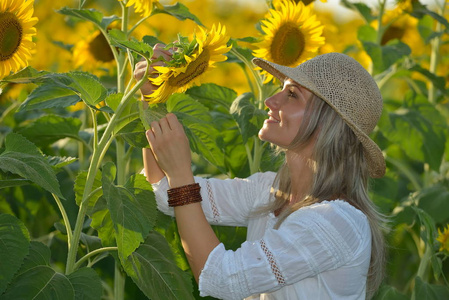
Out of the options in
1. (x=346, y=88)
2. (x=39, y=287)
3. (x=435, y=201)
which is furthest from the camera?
(x=435, y=201)

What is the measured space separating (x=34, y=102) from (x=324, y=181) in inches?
33.0

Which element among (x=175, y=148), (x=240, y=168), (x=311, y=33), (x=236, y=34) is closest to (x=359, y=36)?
(x=311, y=33)

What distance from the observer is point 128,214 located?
1912 millimetres

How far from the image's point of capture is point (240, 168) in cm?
289

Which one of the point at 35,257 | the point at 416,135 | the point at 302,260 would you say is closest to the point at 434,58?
the point at 416,135

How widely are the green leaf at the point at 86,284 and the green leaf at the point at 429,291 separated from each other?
Result: 1.31 metres

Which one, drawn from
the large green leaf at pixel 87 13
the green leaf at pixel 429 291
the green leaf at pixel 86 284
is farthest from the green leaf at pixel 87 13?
the green leaf at pixel 429 291

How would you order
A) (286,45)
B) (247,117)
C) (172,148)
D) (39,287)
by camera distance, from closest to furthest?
1. (39,287)
2. (172,148)
3. (247,117)
4. (286,45)

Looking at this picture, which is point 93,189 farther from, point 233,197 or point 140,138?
point 233,197

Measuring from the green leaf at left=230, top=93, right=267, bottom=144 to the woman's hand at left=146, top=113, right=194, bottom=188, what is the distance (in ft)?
1.57

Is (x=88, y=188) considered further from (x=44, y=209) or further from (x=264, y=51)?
(x=44, y=209)

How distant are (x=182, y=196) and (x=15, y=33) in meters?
0.61

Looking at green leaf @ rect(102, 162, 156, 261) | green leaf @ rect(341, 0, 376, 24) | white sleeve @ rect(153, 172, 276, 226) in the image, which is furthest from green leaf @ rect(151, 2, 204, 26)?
green leaf @ rect(341, 0, 376, 24)

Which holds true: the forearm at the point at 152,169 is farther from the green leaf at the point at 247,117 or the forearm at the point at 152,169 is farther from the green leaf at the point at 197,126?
the green leaf at the point at 247,117
